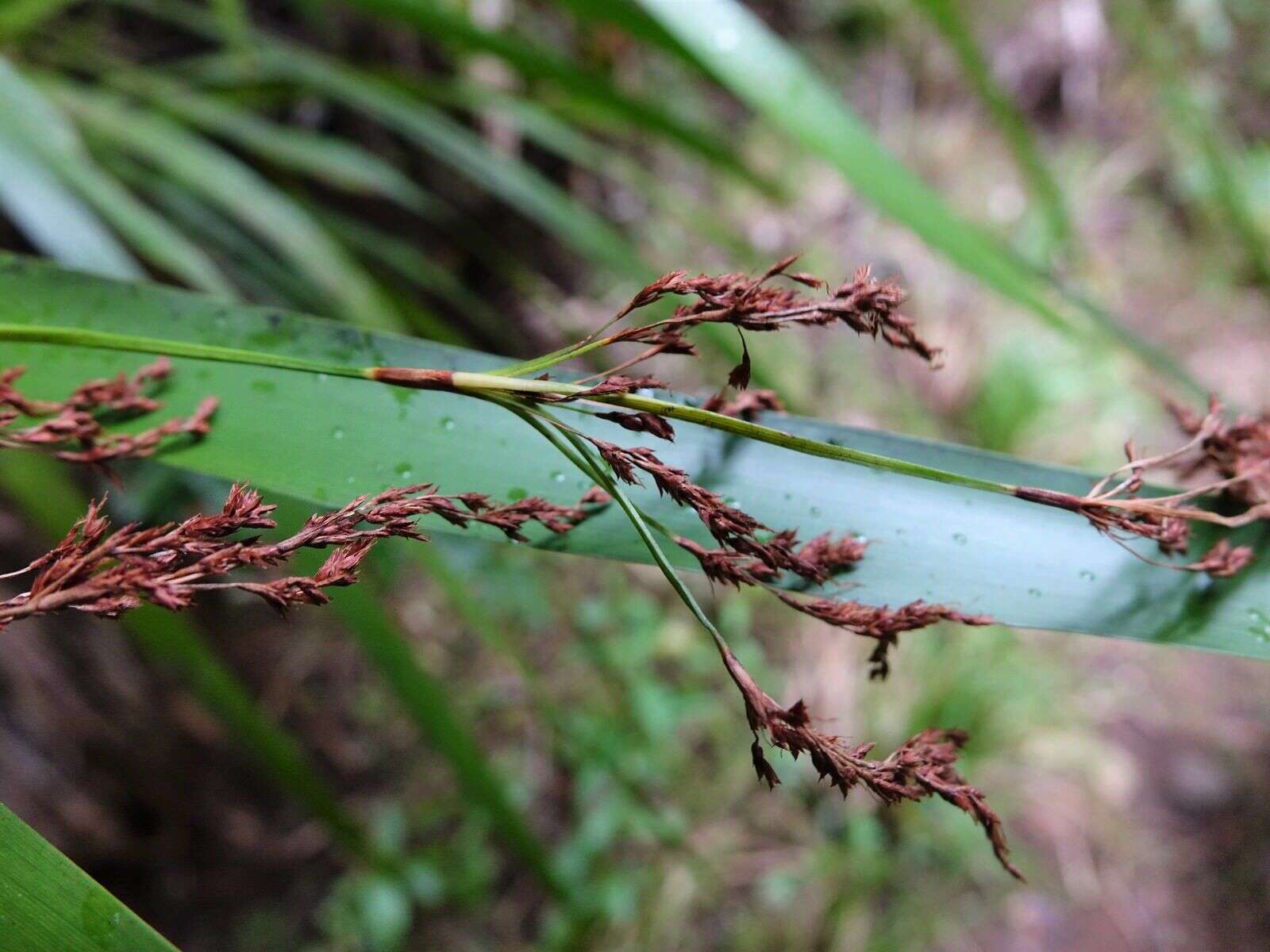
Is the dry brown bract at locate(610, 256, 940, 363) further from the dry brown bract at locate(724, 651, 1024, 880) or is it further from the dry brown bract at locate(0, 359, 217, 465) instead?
the dry brown bract at locate(0, 359, 217, 465)

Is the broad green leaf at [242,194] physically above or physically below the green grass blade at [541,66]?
below

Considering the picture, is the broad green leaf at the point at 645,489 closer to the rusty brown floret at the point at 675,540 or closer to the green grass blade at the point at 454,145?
the rusty brown floret at the point at 675,540

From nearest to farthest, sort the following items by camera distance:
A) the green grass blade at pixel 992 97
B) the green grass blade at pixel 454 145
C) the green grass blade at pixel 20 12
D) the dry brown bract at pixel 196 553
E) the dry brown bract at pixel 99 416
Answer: the dry brown bract at pixel 196 553
the dry brown bract at pixel 99 416
the green grass blade at pixel 992 97
the green grass blade at pixel 20 12
the green grass blade at pixel 454 145

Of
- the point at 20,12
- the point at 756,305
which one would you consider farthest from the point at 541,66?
the point at 756,305

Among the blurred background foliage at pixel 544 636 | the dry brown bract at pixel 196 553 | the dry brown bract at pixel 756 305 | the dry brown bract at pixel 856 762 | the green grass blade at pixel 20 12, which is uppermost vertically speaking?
the dry brown bract at pixel 756 305

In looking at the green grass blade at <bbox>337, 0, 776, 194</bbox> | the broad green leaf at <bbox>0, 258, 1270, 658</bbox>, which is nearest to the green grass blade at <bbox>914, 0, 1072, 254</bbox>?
the green grass blade at <bbox>337, 0, 776, 194</bbox>

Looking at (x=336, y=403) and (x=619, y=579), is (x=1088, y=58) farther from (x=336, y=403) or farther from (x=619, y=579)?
(x=336, y=403)

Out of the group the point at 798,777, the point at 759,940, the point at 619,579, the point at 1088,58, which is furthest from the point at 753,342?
the point at 1088,58

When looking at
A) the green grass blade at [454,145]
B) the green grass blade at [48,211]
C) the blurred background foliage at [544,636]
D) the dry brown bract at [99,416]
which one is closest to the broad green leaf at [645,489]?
the dry brown bract at [99,416]
